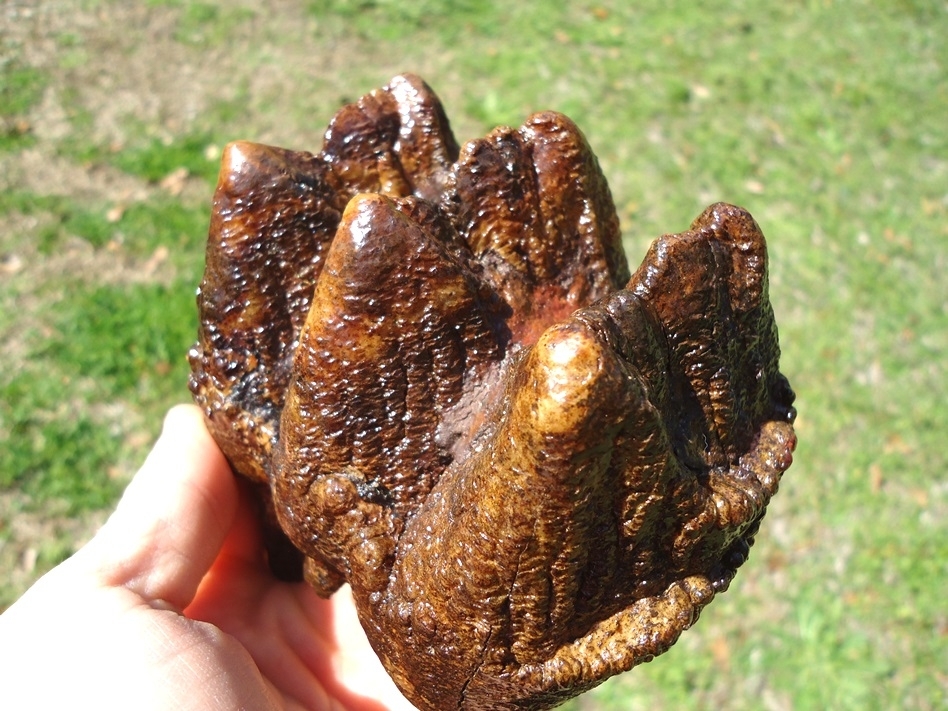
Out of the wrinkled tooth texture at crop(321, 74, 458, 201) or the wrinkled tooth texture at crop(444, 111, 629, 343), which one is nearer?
the wrinkled tooth texture at crop(444, 111, 629, 343)

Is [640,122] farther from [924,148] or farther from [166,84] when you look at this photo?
[166,84]

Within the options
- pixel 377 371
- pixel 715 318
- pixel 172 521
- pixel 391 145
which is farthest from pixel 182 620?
pixel 715 318

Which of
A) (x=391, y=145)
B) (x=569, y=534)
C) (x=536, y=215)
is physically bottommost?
(x=569, y=534)

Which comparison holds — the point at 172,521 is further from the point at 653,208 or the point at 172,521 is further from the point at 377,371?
the point at 653,208

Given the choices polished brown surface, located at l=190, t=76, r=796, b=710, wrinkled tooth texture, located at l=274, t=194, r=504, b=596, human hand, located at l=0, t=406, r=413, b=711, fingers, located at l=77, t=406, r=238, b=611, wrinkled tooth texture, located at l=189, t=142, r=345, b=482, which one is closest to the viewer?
polished brown surface, located at l=190, t=76, r=796, b=710

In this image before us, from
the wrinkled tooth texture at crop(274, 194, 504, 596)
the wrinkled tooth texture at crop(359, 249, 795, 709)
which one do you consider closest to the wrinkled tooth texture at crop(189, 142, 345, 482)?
the wrinkled tooth texture at crop(274, 194, 504, 596)

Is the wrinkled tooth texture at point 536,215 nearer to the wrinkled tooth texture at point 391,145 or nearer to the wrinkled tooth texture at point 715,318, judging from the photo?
the wrinkled tooth texture at point 391,145

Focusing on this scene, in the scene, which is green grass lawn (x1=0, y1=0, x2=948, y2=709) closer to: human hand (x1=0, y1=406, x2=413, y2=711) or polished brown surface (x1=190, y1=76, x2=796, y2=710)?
human hand (x1=0, y1=406, x2=413, y2=711)
